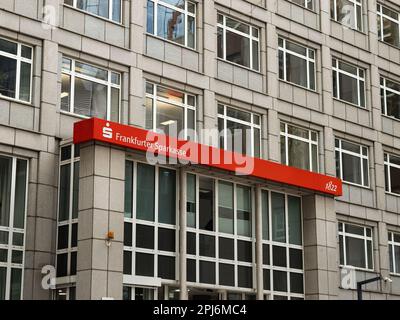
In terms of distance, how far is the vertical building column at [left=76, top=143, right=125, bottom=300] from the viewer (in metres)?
20.9

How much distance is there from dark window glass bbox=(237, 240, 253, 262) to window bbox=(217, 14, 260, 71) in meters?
7.41

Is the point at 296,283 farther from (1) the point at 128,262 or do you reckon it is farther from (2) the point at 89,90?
(2) the point at 89,90

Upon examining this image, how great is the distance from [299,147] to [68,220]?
12.4 metres

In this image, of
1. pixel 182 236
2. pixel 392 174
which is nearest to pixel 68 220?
pixel 182 236

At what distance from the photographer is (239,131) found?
28734 mm

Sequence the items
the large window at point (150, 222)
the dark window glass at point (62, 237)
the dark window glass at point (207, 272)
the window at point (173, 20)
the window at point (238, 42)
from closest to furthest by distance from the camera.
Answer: the dark window glass at point (62, 237) < the large window at point (150, 222) < the dark window glass at point (207, 272) < the window at point (173, 20) < the window at point (238, 42)

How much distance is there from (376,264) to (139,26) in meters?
15.0

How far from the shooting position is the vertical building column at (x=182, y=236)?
23.5 metres

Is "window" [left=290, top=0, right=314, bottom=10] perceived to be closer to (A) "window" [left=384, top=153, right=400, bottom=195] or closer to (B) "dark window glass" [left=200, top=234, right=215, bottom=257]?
(A) "window" [left=384, top=153, right=400, bottom=195]

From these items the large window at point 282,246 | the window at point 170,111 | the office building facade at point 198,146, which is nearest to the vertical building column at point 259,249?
the office building facade at point 198,146

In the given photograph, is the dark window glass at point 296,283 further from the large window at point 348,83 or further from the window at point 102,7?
the window at point 102,7

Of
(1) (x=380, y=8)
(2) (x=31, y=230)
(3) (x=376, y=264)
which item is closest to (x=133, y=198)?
(2) (x=31, y=230)

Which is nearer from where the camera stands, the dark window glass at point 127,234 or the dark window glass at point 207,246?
the dark window glass at point 127,234

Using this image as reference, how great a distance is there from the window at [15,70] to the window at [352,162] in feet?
49.4
